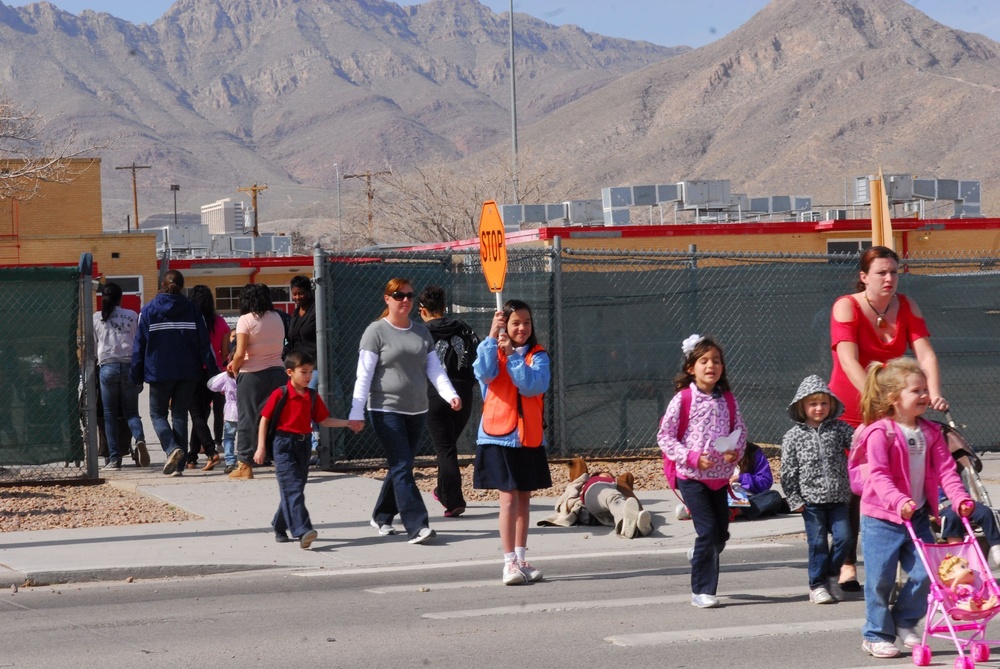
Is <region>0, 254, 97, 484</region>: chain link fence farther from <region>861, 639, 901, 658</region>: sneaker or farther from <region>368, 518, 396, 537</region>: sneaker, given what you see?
<region>861, 639, 901, 658</region>: sneaker

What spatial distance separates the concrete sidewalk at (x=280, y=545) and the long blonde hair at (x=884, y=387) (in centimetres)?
318

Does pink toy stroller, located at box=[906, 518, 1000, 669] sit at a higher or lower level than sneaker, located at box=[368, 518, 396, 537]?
higher

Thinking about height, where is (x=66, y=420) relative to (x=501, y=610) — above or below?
above

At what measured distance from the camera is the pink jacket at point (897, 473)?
5.71 metres

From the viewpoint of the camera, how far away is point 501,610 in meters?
7.17

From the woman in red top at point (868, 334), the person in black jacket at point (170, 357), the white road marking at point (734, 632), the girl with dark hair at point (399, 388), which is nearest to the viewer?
the white road marking at point (734, 632)

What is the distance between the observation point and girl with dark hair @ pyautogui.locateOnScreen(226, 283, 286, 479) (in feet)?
38.5

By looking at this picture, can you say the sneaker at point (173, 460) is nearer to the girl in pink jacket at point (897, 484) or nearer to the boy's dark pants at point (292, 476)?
the boy's dark pants at point (292, 476)

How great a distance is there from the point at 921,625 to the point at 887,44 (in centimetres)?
17898

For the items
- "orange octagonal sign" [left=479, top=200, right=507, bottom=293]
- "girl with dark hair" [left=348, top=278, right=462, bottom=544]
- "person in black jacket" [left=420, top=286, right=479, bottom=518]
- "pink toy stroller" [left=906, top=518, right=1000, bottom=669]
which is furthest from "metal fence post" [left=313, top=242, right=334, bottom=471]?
"pink toy stroller" [left=906, top=518, right=1000, bottom=669]

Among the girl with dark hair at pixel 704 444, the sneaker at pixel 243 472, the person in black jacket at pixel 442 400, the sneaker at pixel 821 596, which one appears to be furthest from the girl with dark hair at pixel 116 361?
the sneaker at pixel 821 596

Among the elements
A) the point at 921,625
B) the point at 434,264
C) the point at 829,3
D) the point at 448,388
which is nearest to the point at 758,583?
the point at 921,625

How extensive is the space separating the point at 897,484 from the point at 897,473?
5cm

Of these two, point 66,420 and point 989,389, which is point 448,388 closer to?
point 66,420
